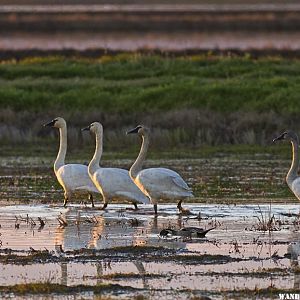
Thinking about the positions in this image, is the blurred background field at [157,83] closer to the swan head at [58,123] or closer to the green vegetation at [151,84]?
the green vegetation at [151,84]

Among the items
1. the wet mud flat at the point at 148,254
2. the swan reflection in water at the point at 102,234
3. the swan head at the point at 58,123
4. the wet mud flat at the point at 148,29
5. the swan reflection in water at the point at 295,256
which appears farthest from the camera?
the wet mud flat at the point at 148,29

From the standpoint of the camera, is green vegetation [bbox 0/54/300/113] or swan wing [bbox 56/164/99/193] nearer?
swan wing [bbox 56/164/99/193]

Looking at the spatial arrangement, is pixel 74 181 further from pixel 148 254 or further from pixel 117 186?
pixel 148 254

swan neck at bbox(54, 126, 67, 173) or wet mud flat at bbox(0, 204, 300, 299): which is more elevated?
swan neck at bbox(54, 126, 67, 173)

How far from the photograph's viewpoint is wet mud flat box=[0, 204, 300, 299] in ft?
34.9

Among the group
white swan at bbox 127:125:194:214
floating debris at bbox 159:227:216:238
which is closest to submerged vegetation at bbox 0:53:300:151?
white swan at bbox 127:125:194:214

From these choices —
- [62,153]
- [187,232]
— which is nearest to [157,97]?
[62,153]

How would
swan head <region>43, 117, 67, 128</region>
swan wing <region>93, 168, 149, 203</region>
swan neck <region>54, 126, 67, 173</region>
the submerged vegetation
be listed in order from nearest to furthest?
swan wing <region>93, 168, 149, 203</region>
swan neck <region>54, 126, 67, 173</region>
swan head <region>43, 117, 67, 128</region>
the submerged vegetation

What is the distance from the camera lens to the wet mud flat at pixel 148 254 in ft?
34.9

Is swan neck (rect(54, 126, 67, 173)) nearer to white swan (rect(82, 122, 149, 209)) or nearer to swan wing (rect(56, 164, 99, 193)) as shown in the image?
swan wing (rect(56, 164, 99, 193))

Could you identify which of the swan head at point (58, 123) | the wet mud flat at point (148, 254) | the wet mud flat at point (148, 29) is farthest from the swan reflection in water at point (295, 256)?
the wet mud flat at point (148, 29)

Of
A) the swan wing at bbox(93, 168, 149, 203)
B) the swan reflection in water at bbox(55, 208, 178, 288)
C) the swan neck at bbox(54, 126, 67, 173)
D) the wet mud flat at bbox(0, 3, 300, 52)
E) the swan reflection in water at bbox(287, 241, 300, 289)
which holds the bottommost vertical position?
the swan reflection in water at bbox(287, 241, 300, 289)

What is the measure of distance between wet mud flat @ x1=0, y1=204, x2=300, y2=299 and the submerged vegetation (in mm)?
11617

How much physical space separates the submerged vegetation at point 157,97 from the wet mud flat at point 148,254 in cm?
1162
